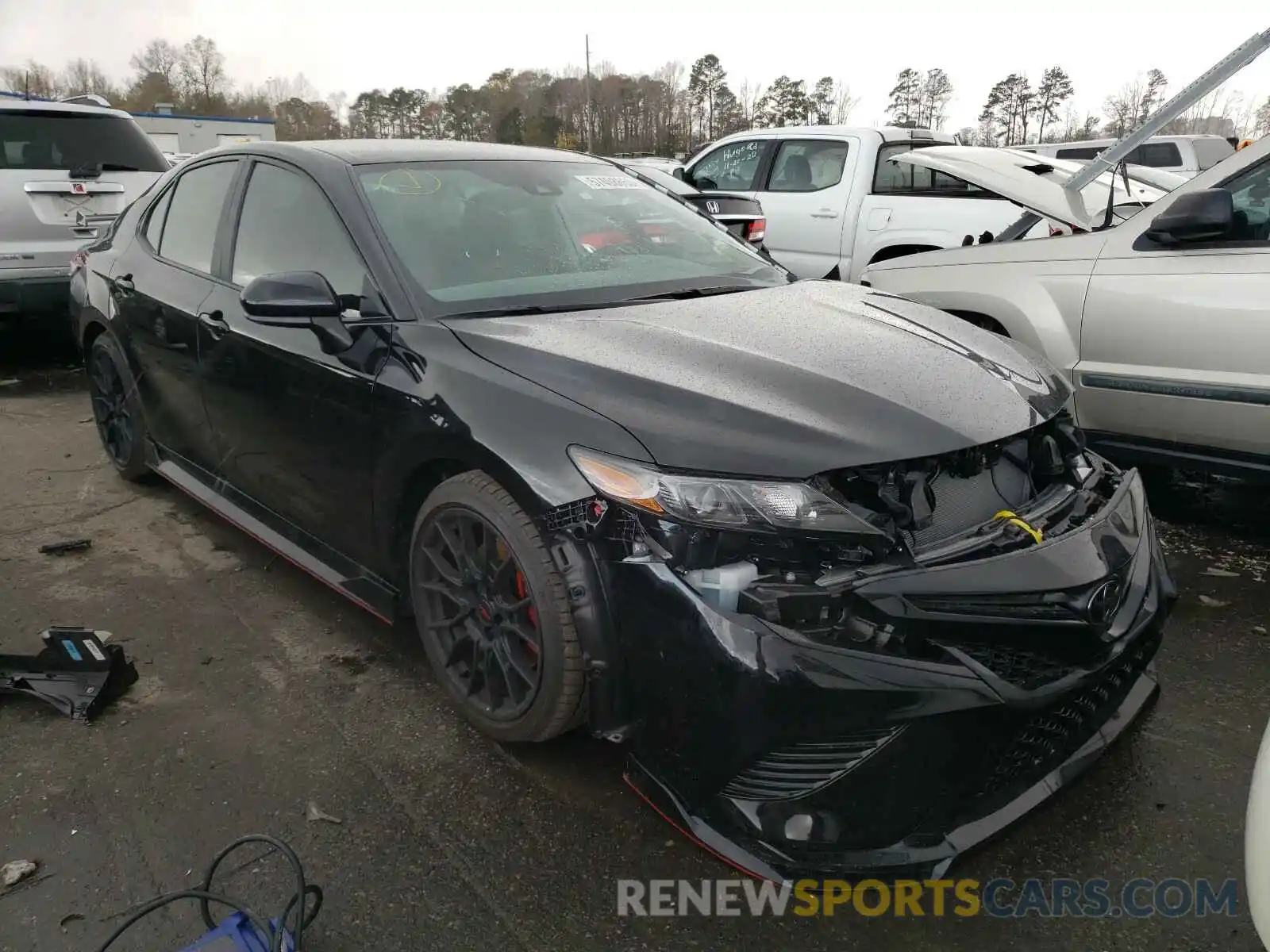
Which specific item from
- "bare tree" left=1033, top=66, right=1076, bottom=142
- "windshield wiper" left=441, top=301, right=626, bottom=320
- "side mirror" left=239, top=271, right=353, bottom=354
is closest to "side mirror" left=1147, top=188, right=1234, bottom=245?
"windshield wiper" left=441, top=301, right=626, bottom=320

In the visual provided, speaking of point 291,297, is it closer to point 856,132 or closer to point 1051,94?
point 856,132

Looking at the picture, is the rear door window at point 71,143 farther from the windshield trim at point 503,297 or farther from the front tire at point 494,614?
the front tire at point 494,614

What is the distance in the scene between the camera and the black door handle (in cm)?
324

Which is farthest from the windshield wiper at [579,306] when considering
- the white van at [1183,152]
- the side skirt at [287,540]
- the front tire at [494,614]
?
the white van at [1183,152]

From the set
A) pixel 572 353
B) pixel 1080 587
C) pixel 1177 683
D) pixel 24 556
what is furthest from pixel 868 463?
pixel 24 556

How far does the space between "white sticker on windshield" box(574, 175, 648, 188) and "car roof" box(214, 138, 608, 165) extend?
0.45 ft

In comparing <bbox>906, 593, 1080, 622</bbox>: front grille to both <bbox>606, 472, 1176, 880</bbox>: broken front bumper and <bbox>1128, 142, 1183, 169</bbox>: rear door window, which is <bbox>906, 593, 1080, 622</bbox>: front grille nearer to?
<bbox>606, 472, 1176, 880</bbox>: broken front bumper

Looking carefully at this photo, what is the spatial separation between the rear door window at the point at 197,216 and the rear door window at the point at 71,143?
358 centimetres

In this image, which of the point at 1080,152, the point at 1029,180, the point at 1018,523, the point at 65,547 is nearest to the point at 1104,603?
the point at 1018,523

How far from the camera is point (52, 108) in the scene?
6.62 metres

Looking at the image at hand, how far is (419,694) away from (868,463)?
1.56m

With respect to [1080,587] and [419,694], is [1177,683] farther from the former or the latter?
[419,694]

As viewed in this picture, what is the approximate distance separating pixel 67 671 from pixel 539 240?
1905mm

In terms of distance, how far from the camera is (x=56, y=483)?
464cm
